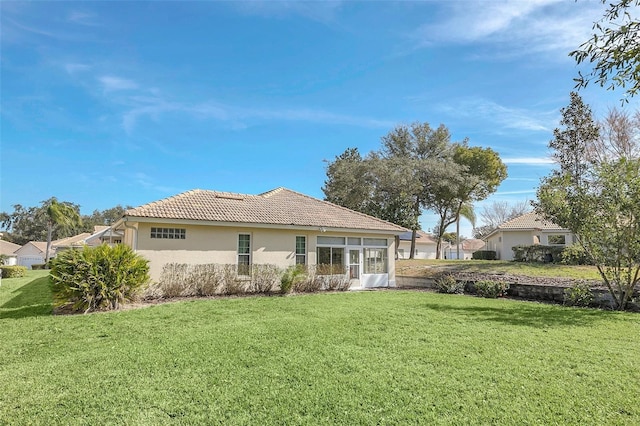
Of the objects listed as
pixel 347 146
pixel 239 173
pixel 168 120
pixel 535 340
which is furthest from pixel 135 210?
pixel 347 146

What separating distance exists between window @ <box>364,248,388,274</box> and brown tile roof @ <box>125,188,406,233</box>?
1.28m

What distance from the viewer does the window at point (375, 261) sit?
18.8 meters

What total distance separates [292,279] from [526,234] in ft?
83.3

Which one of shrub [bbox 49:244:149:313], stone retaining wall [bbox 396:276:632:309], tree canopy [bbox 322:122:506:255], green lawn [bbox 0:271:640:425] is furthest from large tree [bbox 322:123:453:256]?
shrub [bbox 49:244:149:313]

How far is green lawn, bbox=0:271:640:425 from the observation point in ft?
13.1

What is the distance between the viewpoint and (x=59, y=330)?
26.2 feet

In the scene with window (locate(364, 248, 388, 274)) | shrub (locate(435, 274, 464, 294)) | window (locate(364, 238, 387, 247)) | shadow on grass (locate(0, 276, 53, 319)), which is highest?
window (locate(364, 238, 387, 247))

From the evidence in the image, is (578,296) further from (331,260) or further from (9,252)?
(9,252)

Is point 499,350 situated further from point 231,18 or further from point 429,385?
point 231,18

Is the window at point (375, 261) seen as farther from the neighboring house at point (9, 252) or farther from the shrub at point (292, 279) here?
the neighboring house at point (9, 252)

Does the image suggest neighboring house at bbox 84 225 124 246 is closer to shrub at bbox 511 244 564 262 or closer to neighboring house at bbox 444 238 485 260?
shrub at bbox 511 244 564 262

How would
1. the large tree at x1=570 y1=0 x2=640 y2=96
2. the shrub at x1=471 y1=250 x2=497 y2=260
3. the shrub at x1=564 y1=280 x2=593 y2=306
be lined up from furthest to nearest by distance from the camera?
the shrub at x1=471 y1=250 x2=497 y2=260
the shrub at x1=564 y1=280 x2=593 y2=306
the large tree at x1=570 y1=0 x2=640 y2=96

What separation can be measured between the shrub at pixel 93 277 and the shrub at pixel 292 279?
5.64 meters

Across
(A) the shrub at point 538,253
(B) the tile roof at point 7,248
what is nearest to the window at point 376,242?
(A) the shrub at point 538,253
